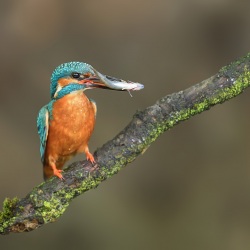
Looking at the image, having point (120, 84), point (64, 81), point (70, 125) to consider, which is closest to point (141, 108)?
point (70, 125)

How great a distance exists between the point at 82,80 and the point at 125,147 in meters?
0.25

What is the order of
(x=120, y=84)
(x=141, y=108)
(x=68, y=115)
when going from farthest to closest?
(x=141, y=108)
(x=68, y=115)
(x=120, y=84)

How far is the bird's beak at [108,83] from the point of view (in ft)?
4.97

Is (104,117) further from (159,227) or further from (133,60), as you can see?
(159,227)

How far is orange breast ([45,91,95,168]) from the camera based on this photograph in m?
1.76

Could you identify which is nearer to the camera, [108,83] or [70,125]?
[108,83]

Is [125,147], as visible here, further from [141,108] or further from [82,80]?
[141,108]

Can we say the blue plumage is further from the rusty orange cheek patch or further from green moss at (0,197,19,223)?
green moss at (0,197,19,223)

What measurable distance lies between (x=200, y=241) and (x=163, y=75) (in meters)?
1.19

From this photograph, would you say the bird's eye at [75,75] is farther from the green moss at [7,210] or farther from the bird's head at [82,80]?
the green moss at [7,210]

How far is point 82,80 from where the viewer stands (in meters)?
1.61

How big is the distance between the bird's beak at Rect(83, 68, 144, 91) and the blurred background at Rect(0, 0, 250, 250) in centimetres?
219

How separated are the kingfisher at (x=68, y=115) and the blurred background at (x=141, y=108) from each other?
1864 mm

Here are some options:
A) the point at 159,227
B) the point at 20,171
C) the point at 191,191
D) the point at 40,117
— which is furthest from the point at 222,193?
the point at 40,117
